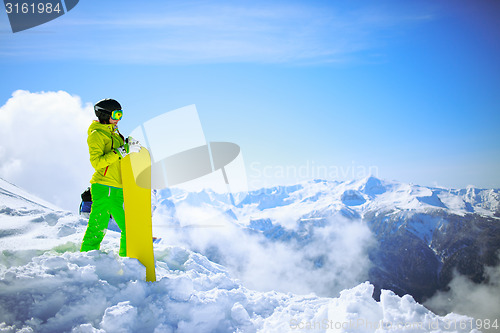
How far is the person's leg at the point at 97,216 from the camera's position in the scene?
518 centimetres

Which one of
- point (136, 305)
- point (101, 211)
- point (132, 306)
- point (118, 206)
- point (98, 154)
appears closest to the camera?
point (132, 306)

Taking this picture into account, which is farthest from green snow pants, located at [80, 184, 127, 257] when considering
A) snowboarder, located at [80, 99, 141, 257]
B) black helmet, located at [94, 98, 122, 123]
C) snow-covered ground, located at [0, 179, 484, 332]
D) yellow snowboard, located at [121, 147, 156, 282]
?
black helmet, located at [94, 98, 122, 123]

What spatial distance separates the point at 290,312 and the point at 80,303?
3.73 meters

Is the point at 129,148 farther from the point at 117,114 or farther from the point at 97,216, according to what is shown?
the point at 97,216

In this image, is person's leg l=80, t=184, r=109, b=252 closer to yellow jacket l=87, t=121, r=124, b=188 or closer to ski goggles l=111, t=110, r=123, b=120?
yellow jacket l=87, t=121, r=124, b=188

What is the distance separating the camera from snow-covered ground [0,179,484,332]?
3.87m

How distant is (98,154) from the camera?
4871 millimetres

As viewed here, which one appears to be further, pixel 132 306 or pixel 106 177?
pixel 106 177

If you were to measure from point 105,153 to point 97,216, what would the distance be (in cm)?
119

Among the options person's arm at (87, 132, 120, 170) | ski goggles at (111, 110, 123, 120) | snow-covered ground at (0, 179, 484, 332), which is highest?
ski goggles at (111, 110, 123, 120)

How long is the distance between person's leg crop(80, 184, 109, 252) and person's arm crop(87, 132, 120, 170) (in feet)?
1.91

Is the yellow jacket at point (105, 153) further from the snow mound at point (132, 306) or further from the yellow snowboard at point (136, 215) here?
the snow mound at point (132, 306)

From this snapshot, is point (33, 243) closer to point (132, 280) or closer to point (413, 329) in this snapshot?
point (132, 280)

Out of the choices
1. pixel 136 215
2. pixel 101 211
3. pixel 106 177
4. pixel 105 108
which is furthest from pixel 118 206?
pixel 105 108
